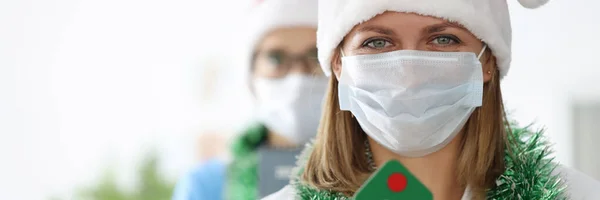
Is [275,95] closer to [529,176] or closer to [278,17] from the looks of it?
[278,17]

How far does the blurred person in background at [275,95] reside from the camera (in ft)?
9.10

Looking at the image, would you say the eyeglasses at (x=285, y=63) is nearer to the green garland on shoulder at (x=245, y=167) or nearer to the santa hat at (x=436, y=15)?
the green garland on shoulder at (x=245, y=167)

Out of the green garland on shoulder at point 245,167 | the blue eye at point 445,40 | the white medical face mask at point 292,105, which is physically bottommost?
the green garland on shoulder at point 245,167

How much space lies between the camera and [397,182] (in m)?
1.13

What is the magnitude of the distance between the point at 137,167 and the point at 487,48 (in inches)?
145

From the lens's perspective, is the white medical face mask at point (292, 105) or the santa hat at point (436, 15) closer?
the santa hat at point (436, 15)

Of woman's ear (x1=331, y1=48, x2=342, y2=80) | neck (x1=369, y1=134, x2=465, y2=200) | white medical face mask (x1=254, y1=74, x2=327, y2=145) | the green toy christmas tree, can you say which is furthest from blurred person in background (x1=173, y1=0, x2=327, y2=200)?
the green toy christmas tree

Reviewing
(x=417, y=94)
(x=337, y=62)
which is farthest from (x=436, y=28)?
(x=337, y=62)

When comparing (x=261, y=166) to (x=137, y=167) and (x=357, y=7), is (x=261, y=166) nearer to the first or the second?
(x=357, y=7)

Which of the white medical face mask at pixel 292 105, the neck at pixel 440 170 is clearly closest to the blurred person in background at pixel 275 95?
the white medical face mask at pixel 292 105

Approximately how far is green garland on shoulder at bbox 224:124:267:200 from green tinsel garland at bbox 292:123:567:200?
906mm

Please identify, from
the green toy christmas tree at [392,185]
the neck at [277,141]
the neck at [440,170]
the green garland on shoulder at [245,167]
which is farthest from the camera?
the neck at [277,141]

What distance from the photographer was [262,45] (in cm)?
287

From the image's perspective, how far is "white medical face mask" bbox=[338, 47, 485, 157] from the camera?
5.62ft
